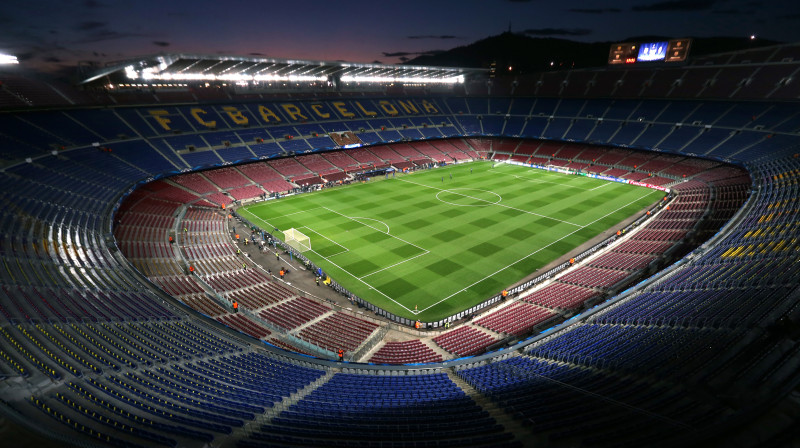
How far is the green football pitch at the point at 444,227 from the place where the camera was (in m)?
27.3

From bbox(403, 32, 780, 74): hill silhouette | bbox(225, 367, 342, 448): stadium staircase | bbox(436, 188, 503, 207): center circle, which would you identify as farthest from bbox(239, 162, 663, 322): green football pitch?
bbox(403, 32, 780, 74): hill silhouette

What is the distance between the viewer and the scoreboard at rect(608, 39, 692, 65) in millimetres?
59469

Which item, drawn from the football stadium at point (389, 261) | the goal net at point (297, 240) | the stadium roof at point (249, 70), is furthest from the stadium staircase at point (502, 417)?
the stadium roof at point (249, 70)

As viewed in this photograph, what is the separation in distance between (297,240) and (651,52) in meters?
65.2

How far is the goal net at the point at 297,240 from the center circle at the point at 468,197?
1830cm

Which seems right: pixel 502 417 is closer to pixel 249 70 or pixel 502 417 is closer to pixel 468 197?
pixel 468 197

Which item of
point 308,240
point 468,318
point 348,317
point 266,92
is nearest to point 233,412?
point 348,317

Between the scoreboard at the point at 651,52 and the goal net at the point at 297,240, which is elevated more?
the scoreboard at the point at 651,52

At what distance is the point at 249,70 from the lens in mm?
54875

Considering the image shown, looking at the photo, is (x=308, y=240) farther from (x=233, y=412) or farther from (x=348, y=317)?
(x=233, y=412)

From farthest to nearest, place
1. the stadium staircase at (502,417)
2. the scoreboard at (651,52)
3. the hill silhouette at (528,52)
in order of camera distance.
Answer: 1. the hill silhouette at (528,52)
2. the scoreboard at (651,52)
3. the stadium staircase at (502,417)

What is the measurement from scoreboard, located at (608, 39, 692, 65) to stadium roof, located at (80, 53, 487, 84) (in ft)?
81.0

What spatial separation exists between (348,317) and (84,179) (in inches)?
1129

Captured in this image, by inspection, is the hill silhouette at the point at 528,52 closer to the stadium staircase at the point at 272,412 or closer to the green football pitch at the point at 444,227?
the green football pitch at the point at 444,227
